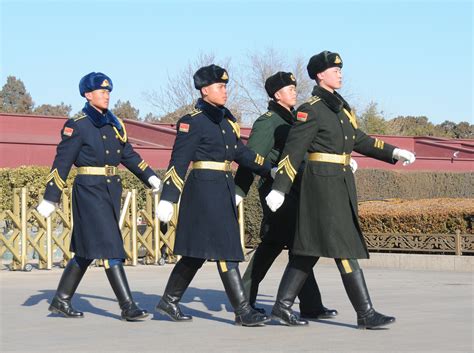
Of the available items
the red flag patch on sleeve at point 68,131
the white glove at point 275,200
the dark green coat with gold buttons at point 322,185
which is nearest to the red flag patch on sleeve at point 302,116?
the dark green coat with gold buttons at point 322,185

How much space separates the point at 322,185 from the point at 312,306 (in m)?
1.28

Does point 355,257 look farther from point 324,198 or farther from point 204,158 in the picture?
point 204,158

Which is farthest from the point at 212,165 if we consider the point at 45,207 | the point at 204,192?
the point at 45,207

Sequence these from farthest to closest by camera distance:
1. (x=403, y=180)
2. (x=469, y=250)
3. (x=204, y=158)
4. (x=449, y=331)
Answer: (x=403, y=180), (x=469, y=250), (x=204, y=158), (x=449, y=331)

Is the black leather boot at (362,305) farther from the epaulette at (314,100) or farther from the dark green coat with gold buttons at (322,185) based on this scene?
the epaulette at (314,100)

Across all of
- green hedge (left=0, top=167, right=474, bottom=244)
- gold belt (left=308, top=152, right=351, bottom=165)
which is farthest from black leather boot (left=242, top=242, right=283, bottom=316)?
green hedge (left=0, top=167, right=474, bottom=244)

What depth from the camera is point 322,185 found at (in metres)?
8.55

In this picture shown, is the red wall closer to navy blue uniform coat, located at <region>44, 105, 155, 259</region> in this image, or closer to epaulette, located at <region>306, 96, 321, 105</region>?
navy blue uniform coat, located at <region>44, 105, 155, 259</region>

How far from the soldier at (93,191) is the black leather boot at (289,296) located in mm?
1145

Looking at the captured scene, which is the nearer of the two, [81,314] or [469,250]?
[81,314]

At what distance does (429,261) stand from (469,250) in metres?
0.56

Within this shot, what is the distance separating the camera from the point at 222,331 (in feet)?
27.8

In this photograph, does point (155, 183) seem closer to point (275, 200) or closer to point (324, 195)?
point (275, 200)

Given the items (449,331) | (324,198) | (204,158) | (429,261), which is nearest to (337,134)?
(324,198)
